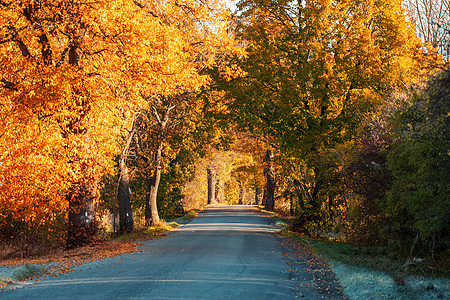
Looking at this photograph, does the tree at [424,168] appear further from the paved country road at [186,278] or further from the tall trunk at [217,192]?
the tall trunk at [217,192]

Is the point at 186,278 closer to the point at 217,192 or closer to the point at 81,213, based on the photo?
the point at 81,213

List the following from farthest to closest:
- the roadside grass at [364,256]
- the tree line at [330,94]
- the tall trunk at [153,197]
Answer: the tall trunk at [153,197] → the tree line at [330,94] → the roadside grass at [364,256]

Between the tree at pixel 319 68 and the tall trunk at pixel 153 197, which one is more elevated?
the tree at pixel 319 68

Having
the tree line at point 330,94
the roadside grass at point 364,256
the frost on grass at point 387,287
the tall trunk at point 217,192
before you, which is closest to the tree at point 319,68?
the tree line at point 330,94

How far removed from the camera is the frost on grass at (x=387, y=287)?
7.52 meters

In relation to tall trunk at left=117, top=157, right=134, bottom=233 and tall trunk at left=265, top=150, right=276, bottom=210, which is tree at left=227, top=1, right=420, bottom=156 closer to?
tall trunk at left=117, top=157, right=134, bottom=233

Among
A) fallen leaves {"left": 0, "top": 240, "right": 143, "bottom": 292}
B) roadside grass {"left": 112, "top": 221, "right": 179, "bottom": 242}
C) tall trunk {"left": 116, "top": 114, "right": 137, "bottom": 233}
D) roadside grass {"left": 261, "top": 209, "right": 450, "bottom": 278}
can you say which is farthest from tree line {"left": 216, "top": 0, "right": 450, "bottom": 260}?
fallen leaves {"left": 0, "top": 240, "right": 143, "bottom": 292}

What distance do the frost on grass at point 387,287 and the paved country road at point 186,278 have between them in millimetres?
569

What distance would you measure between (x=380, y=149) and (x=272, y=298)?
20.7ft

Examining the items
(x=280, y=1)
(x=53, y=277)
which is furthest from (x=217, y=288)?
(x=280, y=1)

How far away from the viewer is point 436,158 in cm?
831

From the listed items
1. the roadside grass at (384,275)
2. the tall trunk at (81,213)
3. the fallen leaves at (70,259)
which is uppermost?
the tall trunk at (81,213)

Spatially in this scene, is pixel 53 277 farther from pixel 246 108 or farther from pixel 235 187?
pixel 235 187

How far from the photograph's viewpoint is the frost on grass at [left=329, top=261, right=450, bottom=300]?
752 cm
